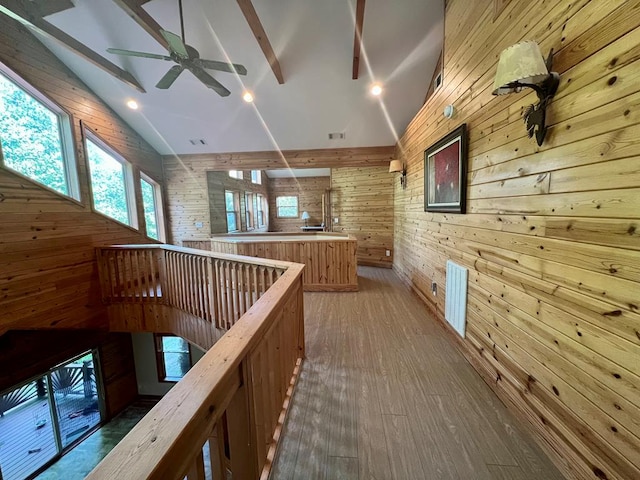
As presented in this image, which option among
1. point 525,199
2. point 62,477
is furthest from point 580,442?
point 62,477

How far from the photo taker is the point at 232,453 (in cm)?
97

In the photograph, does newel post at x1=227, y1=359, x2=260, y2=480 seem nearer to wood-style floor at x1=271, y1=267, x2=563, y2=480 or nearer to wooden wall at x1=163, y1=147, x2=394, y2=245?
wood-style floor at x1=271, y1=267, x2=563, y2=480

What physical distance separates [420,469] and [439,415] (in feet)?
1.35

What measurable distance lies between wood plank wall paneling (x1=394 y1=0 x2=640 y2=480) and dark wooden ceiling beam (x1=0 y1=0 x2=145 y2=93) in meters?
4.49

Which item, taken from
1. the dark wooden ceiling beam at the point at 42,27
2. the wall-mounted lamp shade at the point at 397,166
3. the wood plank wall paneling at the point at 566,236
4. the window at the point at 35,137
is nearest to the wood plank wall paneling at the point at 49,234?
the window at the point at 35,137

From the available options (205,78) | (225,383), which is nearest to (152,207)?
(205,78)

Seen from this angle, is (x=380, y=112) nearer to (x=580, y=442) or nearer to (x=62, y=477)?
(x=580, y=442)

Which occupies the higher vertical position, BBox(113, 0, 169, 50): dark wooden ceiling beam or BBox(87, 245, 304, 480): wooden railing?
BBox(113, 0, 169, 50): dark wooden ceiling beam

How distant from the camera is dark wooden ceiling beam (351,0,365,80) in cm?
263

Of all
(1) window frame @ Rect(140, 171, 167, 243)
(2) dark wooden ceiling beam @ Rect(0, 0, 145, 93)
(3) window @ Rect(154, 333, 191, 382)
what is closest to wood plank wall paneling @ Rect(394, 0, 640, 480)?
(2) dark wooden ceiling beam @ Rect(0, 0, 145, 93)

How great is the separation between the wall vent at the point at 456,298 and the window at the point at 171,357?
533 cm

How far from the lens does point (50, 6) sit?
292 cm

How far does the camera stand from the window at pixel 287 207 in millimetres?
10828

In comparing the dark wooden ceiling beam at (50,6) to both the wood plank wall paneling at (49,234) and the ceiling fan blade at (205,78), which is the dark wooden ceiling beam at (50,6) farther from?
the ceiling fan blade at (205,78)
